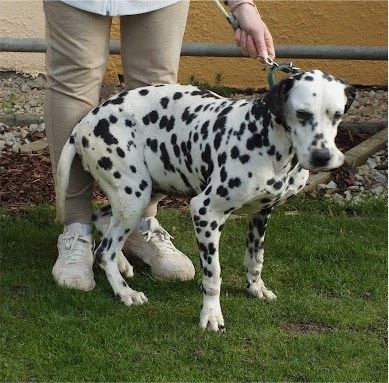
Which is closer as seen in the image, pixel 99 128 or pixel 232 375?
pixel 232 375

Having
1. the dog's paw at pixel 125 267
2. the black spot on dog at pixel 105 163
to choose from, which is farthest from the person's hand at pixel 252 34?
the dog's paw at pixel 125 267

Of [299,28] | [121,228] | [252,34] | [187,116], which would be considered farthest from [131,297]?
[299,28]

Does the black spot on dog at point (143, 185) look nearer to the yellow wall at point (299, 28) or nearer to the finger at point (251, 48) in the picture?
the finger at point (251, 48)

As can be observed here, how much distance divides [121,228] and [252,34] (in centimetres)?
116

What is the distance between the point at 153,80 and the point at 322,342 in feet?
5.32

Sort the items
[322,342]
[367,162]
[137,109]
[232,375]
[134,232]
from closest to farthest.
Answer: [232,375] → [322,342] → [137,109] → [134,232] → [367,162]

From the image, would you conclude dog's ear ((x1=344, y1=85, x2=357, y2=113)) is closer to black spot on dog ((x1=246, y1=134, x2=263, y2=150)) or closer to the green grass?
black spot on dog ((x1=246, y1=134, x2=263, y2=150))

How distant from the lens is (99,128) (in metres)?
4.62

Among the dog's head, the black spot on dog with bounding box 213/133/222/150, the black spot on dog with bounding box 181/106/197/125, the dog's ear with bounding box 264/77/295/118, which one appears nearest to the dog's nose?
the dog's head

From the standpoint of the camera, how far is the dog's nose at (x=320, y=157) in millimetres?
3927

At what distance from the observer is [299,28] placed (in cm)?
839

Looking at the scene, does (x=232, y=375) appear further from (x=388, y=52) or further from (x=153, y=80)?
(x=388, y=52)

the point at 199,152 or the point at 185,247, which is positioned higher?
the point at 199,152

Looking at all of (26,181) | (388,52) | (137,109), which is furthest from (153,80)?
(388,52)
